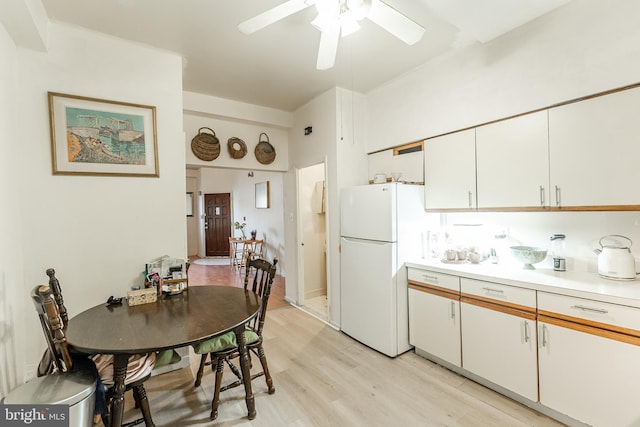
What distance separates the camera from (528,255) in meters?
2.26

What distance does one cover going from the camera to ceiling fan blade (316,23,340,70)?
1.74 metres

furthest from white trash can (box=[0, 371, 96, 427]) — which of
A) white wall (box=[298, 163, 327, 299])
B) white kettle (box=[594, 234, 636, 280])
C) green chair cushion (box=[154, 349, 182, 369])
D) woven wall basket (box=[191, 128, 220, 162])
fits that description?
white kettle (box=[594, 234, 636, 280])

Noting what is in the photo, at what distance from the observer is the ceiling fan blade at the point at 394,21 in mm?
1581

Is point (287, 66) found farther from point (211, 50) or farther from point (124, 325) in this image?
point (124, 325)

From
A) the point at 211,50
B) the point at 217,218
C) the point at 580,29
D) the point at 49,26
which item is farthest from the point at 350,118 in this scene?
the point at 217,218

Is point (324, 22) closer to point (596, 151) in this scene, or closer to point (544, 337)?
point (596, 151)

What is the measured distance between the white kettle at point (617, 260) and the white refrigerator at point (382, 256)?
51.4 inches

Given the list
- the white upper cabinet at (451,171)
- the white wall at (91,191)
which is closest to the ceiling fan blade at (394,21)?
the white upper cabinet at (451,171)

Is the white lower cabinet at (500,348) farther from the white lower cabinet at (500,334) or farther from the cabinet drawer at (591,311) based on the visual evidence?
the cabinet drawer at (591,311)

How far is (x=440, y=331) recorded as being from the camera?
98.1 inches

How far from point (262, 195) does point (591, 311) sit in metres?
5.69

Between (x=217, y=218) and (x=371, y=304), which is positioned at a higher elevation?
(x=217, y=218)

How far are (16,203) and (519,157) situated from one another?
3668 mm

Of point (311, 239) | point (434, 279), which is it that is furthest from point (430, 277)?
point (311, 239)
